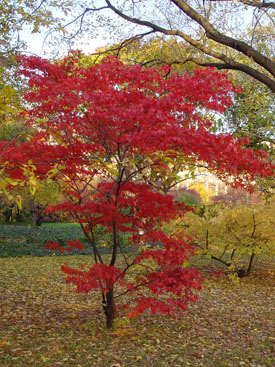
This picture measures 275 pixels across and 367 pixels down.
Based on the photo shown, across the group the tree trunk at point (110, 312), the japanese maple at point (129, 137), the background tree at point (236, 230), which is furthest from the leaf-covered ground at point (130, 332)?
the background tree at point (236, 230)

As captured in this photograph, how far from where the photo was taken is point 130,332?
5055 millimetres

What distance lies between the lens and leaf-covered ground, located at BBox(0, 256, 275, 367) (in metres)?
4.26

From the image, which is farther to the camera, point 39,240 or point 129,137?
point 39,240

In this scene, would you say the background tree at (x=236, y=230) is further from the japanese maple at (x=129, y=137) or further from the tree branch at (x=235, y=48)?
the japanese maple at (x=129, y=137)

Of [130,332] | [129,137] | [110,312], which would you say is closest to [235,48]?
[129,137]

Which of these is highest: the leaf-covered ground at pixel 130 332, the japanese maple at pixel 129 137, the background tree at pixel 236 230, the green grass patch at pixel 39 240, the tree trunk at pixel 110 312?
the japanese maple at pixel 129 137

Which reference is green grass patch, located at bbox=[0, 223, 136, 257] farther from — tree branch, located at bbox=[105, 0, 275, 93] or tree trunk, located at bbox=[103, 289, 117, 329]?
tree trunk, located at bbox=[103, 289, 117, 329]

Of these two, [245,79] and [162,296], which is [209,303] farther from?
[245,79]

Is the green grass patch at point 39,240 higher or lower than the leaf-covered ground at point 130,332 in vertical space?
higher

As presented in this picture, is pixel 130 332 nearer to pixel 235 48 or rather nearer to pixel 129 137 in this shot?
pixel 129 137

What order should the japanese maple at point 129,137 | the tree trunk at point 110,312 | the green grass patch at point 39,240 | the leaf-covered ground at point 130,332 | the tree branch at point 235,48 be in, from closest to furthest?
the japanese maple at point 129,137
the leaf-covered ground at point 130,332
the tree trunk at point 110,312
the tree branch at point 235,48
the green grass patch at point 39,240

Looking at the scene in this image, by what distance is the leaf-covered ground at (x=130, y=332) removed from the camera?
426 cm

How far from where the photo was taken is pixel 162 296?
7.20 metres

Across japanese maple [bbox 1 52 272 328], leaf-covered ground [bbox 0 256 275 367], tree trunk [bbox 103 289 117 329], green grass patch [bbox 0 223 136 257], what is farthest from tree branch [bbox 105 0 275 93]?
green grass patch [bbox 0 223 136 257]
